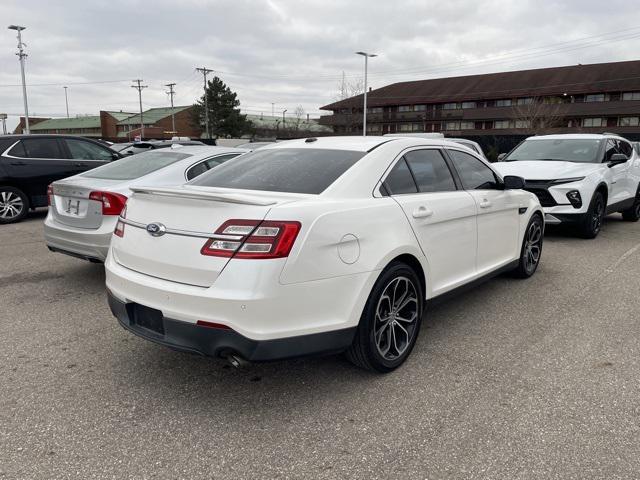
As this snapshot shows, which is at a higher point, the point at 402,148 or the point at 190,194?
the point at 402,148

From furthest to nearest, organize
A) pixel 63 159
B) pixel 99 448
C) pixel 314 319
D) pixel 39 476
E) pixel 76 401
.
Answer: pixel 63 159 → pixel 76 401 → pixel 314 319 → pixel 99 448 → pixel 39 476

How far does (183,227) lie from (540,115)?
49581mm

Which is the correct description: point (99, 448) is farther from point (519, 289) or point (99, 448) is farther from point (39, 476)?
point (519, 289)

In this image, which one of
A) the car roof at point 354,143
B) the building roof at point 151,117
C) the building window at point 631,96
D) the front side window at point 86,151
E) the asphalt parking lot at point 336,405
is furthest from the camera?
the building roof at point 151,117

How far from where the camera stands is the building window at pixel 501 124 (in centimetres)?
5361

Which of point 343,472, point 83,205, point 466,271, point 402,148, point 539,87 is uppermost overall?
point 539,87

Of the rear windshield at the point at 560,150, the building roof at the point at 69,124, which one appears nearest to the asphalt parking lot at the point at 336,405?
the rear windshield at the point at 560,150

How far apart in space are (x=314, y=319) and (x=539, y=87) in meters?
56.6

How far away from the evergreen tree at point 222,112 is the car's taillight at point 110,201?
2836 inches

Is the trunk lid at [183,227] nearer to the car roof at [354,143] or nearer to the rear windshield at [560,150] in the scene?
the car roof at [354,143]

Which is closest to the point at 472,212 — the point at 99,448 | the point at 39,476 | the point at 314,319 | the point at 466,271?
the point at 466,271

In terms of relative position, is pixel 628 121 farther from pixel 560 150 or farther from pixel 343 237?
pixel 343 237

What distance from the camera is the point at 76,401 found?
3.06 meters

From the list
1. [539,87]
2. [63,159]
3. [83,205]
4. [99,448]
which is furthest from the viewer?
[539,87]
